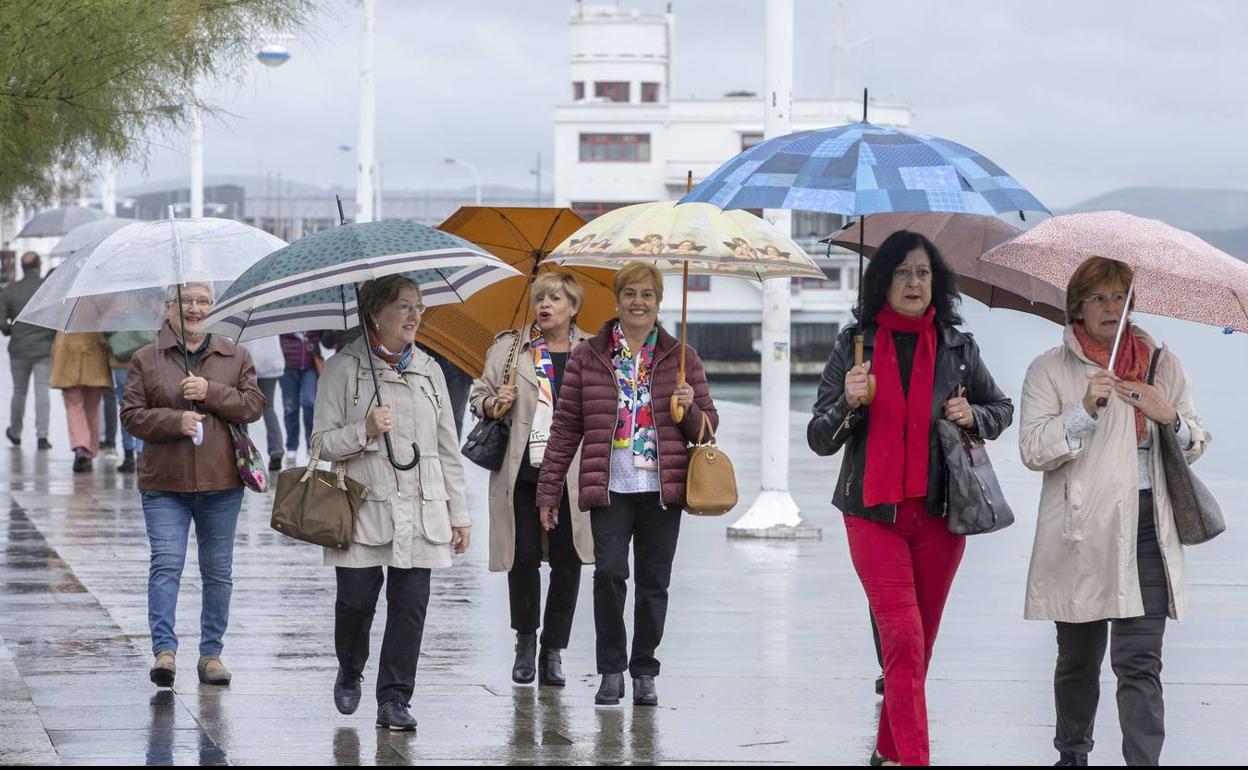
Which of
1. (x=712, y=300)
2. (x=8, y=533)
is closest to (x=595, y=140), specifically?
(x=712, y=300)

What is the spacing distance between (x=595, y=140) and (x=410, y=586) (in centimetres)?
9751

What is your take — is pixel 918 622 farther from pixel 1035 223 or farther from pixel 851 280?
pixel 851 280

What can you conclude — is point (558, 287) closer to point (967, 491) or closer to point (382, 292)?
point (382, 292)

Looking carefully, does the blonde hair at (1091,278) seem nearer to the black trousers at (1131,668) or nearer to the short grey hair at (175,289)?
the black trousers at (1131,668)

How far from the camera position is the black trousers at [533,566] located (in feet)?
28.8

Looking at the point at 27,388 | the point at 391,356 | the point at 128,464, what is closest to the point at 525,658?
the point at 391,356

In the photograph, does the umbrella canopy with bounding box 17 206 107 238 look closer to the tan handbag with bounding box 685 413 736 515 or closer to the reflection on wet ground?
the reflection on wet ground

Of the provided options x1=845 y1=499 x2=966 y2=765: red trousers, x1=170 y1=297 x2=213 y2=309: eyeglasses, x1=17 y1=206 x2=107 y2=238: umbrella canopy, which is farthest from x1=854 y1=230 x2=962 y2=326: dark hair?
x1=17 y1=206 x2=107 y2=238: umbrella canopy

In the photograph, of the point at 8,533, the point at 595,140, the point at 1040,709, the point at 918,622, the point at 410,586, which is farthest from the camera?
the point at 595,140

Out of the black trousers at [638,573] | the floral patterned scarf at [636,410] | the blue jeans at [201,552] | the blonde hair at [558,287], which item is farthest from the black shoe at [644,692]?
the blue jeans at [201,552]

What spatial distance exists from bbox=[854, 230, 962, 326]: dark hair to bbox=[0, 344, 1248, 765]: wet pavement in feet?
5.13

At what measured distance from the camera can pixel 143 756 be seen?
6992mm

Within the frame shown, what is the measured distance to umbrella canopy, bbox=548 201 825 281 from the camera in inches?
321

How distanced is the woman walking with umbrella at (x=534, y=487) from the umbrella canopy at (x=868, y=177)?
1203 millimetres
